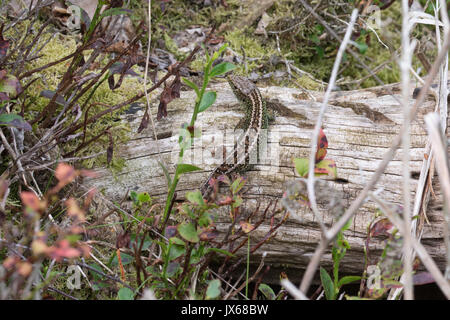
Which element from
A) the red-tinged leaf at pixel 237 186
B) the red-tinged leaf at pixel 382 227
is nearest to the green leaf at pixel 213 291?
the red-tinged leaf at pixel 237 186

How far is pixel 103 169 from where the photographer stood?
294cm

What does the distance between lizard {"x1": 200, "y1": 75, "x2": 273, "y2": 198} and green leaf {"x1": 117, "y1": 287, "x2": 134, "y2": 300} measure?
947mm

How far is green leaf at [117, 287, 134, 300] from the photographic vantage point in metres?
1.75

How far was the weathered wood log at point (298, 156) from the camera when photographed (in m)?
2.73

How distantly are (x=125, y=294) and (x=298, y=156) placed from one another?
171 centimetres

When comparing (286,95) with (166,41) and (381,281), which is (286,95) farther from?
(381,281)

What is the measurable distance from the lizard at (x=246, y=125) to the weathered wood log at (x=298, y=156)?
0.34 feet

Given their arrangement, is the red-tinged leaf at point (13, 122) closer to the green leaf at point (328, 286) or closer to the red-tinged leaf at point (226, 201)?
the red-tinged leaf at point (226, 201)

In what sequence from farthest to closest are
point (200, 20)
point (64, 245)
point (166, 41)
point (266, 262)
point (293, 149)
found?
point (200, 20), point (166, 41), point (293, 149), point (266, 262), point (64, 245)

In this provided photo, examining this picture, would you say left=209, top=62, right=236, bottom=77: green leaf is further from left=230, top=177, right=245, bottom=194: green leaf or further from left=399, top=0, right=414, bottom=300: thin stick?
left=399, top=0, right=414, bottom=300: thin stick

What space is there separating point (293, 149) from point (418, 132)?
3.12 ft

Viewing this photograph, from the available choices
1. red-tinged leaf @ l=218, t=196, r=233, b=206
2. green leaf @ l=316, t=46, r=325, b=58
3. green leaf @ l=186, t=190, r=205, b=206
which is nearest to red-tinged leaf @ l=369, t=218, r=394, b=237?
red-tinged leaf @ l=218, t=196, r=233, b=206

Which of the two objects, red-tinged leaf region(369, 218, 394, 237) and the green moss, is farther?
the green moss
